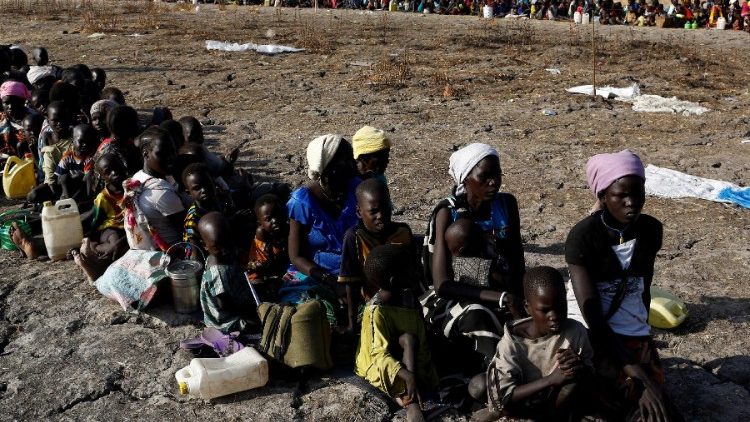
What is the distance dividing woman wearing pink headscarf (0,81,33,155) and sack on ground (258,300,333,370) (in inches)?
163

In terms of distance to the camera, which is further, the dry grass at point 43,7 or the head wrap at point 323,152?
the dry grass at point 43,7

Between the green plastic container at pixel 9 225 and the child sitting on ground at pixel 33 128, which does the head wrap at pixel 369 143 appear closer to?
the green plastic container at pixel 9 225

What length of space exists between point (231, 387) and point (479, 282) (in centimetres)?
119

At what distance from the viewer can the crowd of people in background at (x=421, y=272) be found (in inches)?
122

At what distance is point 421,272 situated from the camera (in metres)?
4.01

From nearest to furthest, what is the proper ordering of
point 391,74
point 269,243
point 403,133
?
point 269,243, point 403,133, point 391,74

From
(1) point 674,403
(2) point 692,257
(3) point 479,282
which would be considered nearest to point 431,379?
(3) point 479,282

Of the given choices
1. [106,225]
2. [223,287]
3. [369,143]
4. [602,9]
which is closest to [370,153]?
[369,143]

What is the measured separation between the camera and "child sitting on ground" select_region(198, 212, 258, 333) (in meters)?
3.85

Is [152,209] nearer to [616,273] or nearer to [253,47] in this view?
[616,273]

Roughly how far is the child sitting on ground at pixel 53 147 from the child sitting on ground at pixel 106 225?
814mm

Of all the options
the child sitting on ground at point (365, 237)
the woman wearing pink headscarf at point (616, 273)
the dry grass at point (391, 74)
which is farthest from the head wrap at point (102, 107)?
the dry grass at point (391, 74)

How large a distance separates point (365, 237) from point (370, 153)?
0.85m

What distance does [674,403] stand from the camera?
341 centimetres
